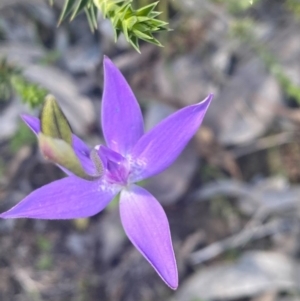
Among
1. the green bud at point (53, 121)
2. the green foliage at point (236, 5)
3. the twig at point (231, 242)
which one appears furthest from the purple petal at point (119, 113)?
the twig at point (231, 242)

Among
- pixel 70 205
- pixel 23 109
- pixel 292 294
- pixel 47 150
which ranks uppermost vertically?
pixel 47 150

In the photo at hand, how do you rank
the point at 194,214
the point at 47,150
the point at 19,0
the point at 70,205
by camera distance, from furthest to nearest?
the point at 194,214
the point at 19,0
the point at 70,205
the point at 47,150

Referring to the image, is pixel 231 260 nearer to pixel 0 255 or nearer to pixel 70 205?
pixel 0 255

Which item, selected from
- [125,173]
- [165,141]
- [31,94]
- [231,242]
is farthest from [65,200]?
[231,242]

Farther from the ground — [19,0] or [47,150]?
[47,150]

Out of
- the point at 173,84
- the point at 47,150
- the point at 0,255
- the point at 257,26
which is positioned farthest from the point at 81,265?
the point at 47,150

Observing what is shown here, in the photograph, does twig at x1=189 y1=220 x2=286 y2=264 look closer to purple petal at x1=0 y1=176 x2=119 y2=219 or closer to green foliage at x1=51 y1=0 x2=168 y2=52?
purple petal at x1=0 y1=176 x2=119 y2=219
